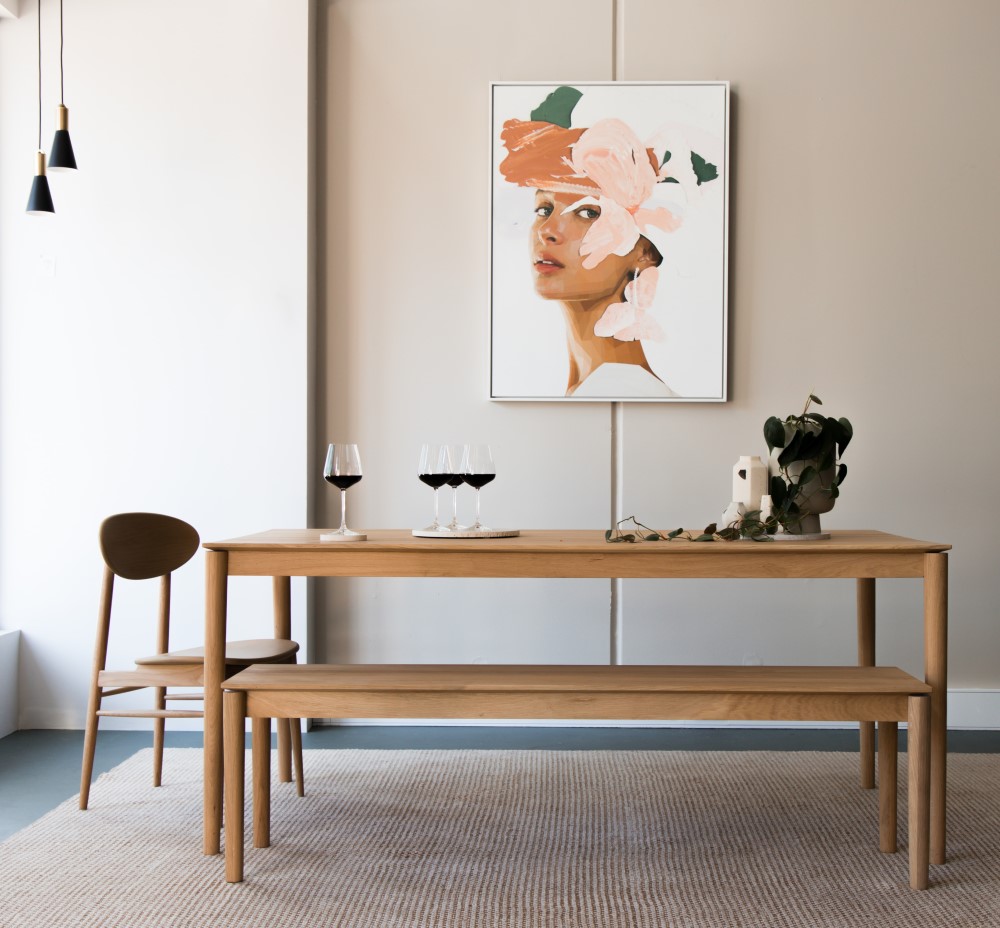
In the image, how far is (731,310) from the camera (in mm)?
3812

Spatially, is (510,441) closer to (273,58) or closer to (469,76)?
(469,76)

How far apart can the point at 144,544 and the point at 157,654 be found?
0.33 metres

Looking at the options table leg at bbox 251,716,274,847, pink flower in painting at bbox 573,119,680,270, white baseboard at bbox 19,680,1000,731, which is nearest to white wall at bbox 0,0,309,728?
white baseboard at bbox 19,680,1000,731

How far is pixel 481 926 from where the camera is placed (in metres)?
2.13

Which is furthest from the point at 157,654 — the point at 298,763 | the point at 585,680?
the point at 585,680

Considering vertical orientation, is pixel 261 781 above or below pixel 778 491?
below

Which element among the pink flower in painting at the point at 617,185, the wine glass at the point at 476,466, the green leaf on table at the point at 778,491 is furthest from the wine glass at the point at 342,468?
the pink flower in painting at the point at 617,185

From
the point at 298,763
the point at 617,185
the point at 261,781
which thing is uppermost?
the point at 617,185

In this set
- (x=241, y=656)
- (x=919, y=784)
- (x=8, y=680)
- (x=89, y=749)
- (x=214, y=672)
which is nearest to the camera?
(x=919, y=784)

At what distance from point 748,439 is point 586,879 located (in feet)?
6.47

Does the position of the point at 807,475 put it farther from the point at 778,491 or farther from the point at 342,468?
the point at 342,468

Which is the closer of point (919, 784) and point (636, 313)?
point (919, 784)

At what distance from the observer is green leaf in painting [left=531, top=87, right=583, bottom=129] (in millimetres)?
3781

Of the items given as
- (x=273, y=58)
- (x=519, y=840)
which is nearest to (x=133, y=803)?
(x=519, y=840)
